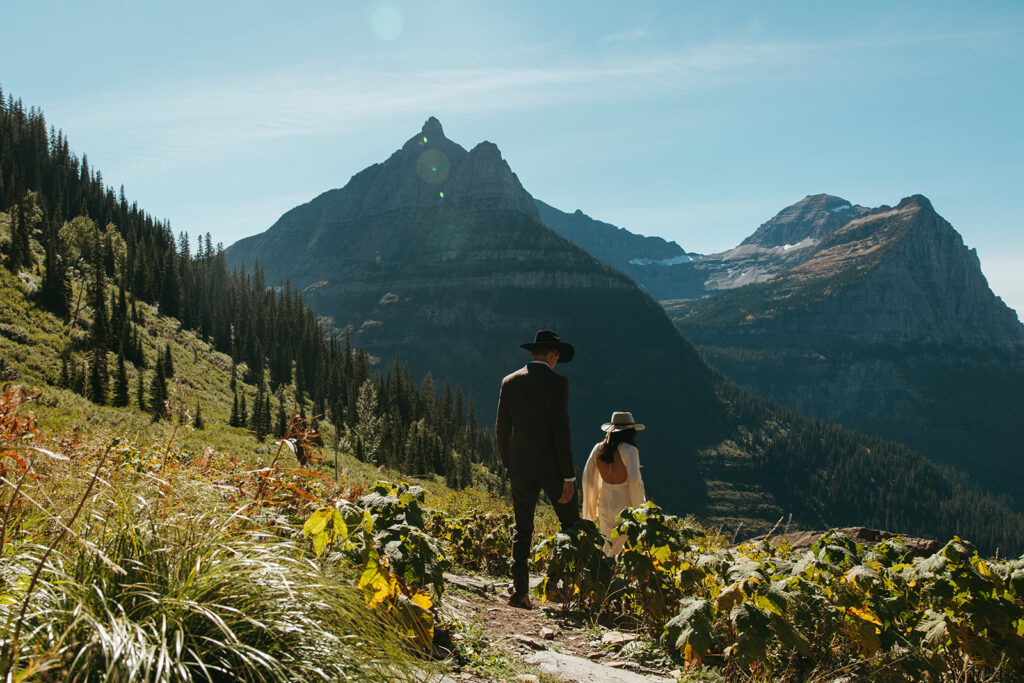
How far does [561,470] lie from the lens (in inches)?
294

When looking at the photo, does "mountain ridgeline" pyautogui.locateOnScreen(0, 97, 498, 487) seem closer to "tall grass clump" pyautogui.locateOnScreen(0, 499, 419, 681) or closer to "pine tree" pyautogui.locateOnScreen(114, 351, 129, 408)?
"pine tree" pyautogui.locateOnScreen(114, 351, 129, 408)

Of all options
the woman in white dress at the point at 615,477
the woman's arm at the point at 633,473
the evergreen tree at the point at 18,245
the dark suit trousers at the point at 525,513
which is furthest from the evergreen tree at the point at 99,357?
the woman's arm at the point at 633,473

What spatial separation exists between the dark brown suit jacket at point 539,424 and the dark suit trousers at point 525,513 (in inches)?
4.8

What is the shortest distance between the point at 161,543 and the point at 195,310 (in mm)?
96129

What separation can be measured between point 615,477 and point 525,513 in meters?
1.81

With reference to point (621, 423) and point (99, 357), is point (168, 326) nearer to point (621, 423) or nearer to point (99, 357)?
point (99, 357)

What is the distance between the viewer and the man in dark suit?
24.3 feet

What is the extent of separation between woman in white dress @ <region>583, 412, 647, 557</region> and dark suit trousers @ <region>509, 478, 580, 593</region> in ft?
3.95

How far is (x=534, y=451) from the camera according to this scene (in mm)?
7488

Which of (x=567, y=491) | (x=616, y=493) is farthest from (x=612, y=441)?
(x=567, y=491)

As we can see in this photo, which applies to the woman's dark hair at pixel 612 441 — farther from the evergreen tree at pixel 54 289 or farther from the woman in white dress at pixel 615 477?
the evergreen tree at pixel 54 289

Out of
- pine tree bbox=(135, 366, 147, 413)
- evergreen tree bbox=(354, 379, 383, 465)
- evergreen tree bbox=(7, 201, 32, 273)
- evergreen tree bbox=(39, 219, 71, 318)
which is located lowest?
evergreen tree bbox=(354, 379, 383, 465)

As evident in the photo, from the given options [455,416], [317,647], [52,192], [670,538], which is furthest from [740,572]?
[52,192]

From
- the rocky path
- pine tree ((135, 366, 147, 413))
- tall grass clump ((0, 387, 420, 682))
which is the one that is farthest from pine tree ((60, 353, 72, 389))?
tall grass clump ((0, 387, 420, 682))
